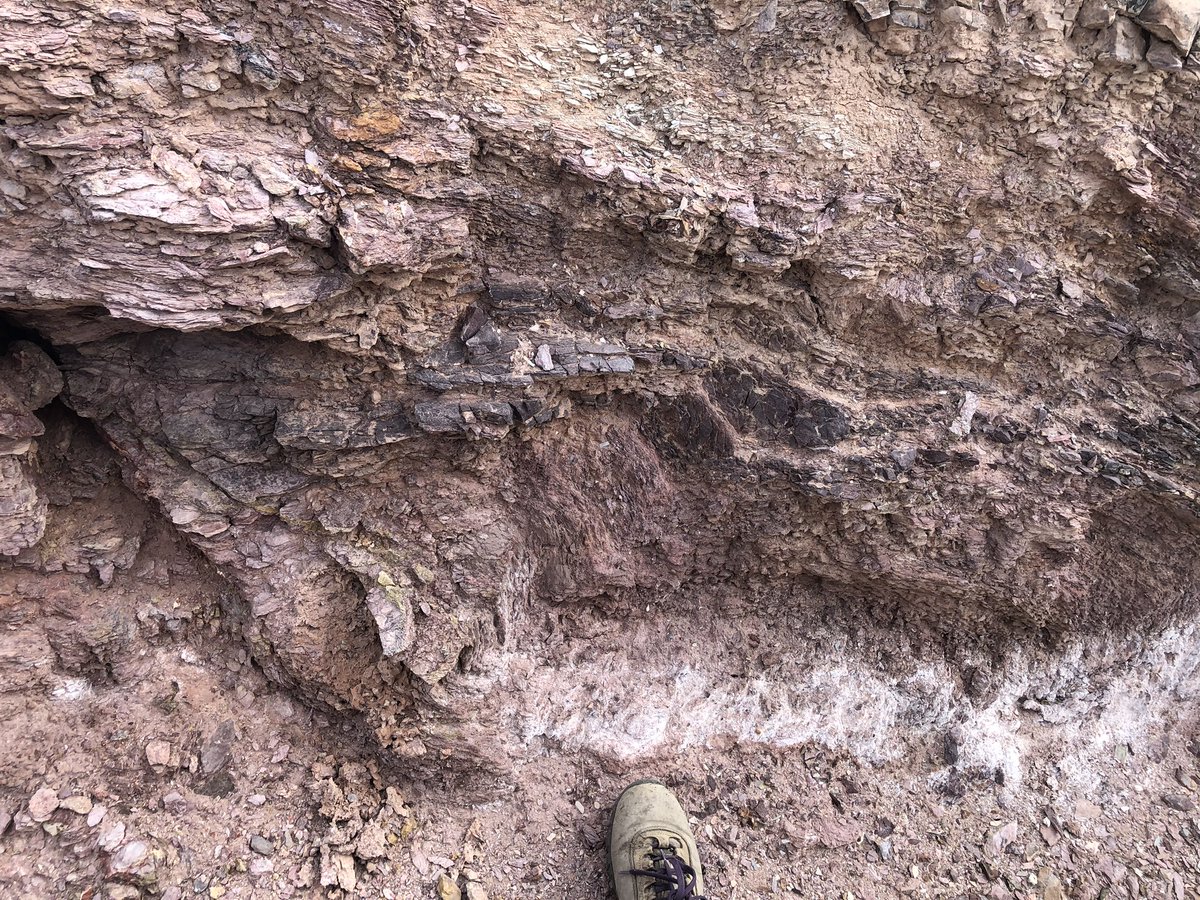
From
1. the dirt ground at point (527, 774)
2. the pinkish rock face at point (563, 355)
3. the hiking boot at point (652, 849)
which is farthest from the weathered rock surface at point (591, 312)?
the hiking boot at point (652, 849)

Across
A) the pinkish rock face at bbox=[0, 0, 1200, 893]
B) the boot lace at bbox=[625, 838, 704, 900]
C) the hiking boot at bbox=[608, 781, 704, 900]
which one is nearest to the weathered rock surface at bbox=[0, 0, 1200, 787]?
the pinkish rock face at bbox=[0, 0, 1200, 893]

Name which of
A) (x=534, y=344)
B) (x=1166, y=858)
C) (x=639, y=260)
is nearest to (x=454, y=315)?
(x=534, y=344)

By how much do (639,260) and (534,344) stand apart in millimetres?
595

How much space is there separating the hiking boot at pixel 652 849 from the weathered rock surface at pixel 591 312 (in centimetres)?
72

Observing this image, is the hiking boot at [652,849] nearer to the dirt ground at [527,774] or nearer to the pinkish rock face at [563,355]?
the dirt ground at [527,774]

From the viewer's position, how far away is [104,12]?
1.94 m

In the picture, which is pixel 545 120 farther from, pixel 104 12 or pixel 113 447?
pixel 113 447

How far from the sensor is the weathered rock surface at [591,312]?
2.18 metres

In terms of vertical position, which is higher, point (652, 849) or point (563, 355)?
point (563, 355)

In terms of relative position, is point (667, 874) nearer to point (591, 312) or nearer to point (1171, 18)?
point (591, 312)

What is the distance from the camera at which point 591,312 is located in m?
2.84

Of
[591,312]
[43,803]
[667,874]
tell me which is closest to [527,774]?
[667,874]

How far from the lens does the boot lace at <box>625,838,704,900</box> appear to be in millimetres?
3031

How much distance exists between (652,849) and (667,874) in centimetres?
13
